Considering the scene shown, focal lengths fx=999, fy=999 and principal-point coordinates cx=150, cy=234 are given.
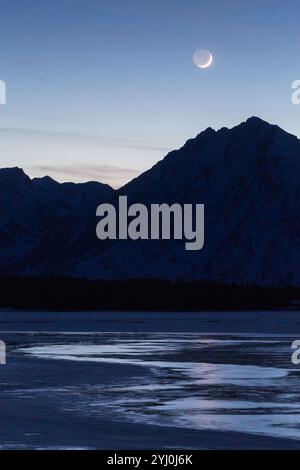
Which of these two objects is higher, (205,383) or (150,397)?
(205,383)

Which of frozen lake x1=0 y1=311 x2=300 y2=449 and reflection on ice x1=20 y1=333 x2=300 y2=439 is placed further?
reflection on ice x1=20 y1=333 x2=300 y2=439

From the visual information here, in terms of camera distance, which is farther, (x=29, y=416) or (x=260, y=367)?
(x=260, y=367)

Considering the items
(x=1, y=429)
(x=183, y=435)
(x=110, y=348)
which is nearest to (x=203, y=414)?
(x=183, y=435)

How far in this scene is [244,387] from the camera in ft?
117

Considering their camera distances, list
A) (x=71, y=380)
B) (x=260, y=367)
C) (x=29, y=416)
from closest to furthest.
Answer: (x=29, y=416), (x=71, y=380), (x=260, y=367)

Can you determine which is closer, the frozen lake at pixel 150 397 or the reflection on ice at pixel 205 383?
the frozen lake at pixel 150 397

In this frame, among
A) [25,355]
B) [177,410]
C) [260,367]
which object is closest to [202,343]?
[25,355]

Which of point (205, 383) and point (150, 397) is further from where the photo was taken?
point (205, 383)

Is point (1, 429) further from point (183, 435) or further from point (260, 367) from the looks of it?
point (260, 367)
